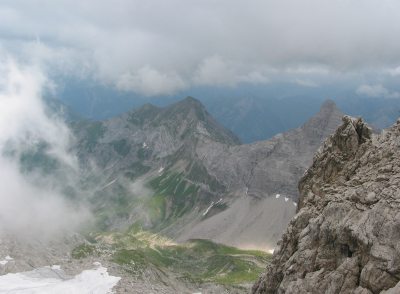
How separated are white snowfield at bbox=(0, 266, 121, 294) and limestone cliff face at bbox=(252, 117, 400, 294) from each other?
117621 millimetres

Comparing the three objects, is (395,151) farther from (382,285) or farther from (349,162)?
(382,285)

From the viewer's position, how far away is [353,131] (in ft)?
253

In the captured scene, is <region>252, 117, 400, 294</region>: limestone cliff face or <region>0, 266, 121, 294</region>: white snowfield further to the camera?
<region>0, 266, 121, 294</region>: white snowfield

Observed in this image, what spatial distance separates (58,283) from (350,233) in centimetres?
14928

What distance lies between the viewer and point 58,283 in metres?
180

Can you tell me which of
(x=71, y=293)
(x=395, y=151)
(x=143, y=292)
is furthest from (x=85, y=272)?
(x=395, y=151)

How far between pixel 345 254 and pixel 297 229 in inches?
460

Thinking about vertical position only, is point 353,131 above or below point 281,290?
above

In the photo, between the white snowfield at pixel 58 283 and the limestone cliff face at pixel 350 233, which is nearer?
the limestone cliff face at pixel 350 233

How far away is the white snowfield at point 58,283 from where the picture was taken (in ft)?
563

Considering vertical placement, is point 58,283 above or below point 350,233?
below

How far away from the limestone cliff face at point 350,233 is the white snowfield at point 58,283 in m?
118

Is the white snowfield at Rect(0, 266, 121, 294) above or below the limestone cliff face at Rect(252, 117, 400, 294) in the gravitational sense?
below

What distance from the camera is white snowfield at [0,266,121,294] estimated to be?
171750 mm
